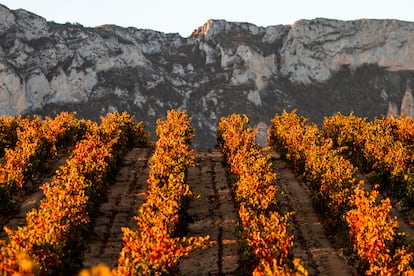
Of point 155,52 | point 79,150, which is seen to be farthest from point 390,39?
point 79,150

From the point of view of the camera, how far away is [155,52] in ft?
441

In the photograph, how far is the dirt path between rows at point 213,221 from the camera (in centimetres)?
1274

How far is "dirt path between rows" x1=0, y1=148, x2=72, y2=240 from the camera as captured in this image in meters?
15.9

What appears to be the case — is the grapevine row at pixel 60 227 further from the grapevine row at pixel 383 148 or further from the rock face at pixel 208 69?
the rock face at pixel 208 69

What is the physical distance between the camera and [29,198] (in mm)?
18500

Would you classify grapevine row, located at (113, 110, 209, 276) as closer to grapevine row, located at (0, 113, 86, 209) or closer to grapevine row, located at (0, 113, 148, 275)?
grapevine row, located at (0, 113, 148, 275)

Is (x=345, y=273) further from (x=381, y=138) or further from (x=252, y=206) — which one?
(x=381, y=138)

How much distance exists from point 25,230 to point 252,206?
6.49 metres

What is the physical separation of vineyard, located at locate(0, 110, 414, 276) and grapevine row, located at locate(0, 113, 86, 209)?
0.08 metres

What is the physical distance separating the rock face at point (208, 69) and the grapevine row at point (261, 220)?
90.4 m

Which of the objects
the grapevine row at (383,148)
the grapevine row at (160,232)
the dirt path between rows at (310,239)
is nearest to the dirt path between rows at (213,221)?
the grapevine row at (160,232)

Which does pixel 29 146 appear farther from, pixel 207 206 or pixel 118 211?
pixel 207 206

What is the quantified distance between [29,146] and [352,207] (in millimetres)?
13525

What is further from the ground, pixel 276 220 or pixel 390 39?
pixel 390 39
